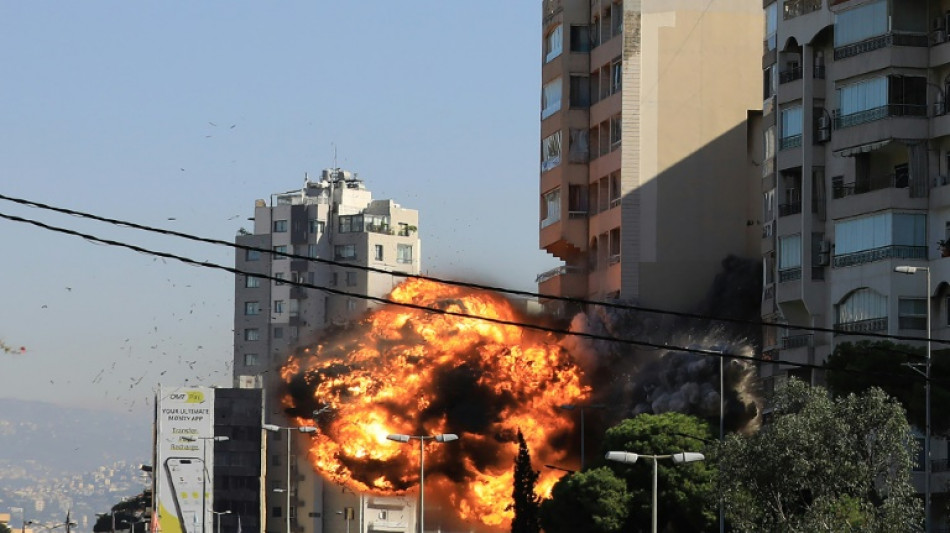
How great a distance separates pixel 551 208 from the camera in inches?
5433

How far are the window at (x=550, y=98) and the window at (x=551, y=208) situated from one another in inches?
191

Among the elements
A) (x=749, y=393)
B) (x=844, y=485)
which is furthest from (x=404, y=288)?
(x=844, y=485)

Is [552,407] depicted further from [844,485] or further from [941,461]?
[844,485]

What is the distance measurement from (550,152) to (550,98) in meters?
3.29

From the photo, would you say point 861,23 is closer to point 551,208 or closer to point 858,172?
point 858,172

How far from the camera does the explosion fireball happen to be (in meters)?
132

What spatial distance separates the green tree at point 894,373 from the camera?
297 feet

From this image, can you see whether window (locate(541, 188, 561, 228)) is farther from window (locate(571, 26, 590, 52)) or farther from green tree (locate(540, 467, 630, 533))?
green tree (locate(540, 467, 630, 533))

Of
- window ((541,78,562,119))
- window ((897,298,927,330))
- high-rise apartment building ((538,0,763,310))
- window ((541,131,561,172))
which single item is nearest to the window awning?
window ((897,298,927,330))

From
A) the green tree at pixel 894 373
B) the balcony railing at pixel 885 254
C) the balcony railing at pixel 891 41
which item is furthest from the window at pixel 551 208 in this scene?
the green tree at pixel 894 373

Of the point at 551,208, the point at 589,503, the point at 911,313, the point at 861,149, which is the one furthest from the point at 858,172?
the point at 551,208

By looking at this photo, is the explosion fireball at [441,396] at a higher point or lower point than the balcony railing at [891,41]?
lower

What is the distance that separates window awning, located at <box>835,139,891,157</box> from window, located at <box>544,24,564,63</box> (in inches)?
1363

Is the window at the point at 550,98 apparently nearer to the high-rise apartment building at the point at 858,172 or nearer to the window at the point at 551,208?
the window at the point at 551,208
